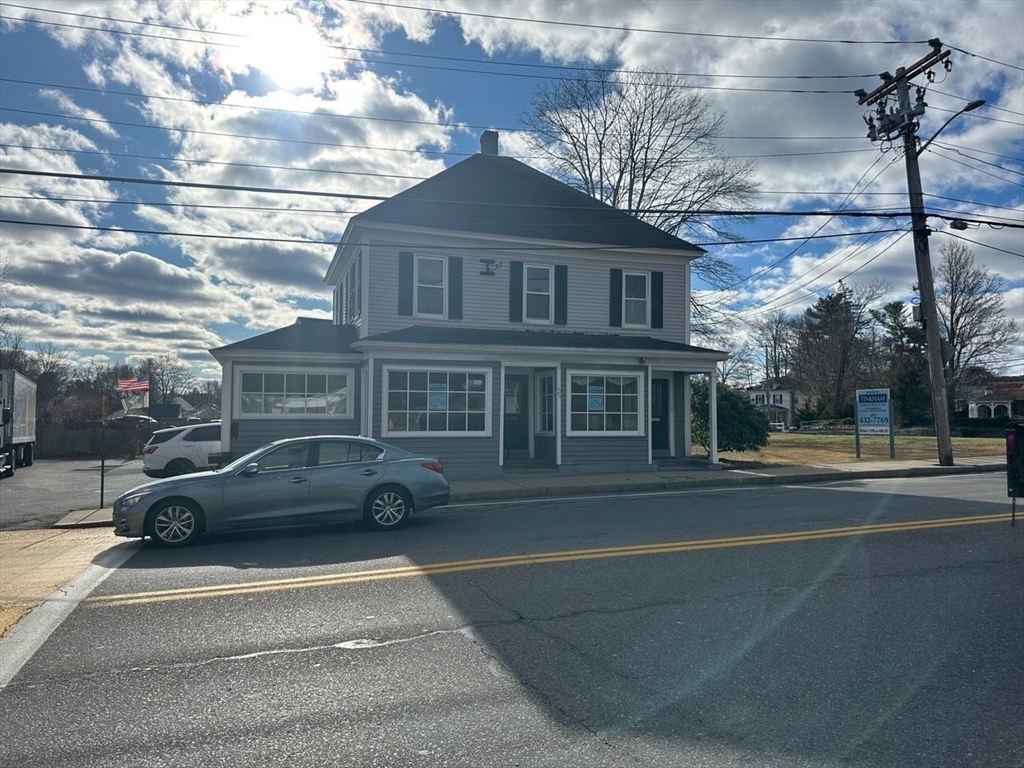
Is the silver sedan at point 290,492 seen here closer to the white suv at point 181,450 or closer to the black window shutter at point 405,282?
the black window shutter at point 405,282

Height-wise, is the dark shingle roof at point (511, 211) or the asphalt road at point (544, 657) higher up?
the dark shingle roof at point (511, 211)

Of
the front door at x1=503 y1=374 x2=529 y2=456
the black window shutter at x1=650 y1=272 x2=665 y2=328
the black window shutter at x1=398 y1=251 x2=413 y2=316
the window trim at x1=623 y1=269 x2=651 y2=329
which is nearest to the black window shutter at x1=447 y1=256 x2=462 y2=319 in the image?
the black window shutter at x1=398 y1=251 x2=413 y2=316

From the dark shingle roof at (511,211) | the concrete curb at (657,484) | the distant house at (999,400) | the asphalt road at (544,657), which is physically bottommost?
the asphalt road at (544,657)

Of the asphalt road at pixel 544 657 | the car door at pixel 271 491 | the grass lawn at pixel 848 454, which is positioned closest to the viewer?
the asphalt road at pixel 544 657

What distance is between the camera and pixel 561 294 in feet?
68.2

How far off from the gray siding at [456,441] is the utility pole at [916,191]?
1211cm

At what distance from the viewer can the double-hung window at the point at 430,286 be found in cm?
1948

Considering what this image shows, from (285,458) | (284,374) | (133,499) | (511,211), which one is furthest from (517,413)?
(133,499)

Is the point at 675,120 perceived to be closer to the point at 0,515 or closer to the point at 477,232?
the point at 477,232

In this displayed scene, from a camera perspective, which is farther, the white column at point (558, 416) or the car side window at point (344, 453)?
the white column at point (558, 416)

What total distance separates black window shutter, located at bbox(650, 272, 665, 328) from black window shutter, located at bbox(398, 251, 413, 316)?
22.9ft

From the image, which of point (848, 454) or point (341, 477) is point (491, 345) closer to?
point (341, 477)

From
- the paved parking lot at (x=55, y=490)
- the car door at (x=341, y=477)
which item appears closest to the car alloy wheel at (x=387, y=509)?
the car door at (x=341, y=477)

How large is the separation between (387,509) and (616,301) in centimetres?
1229
